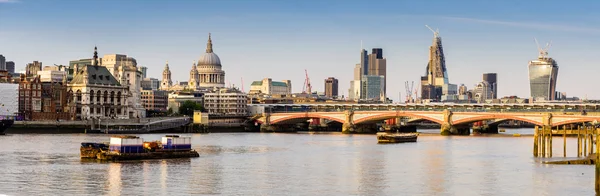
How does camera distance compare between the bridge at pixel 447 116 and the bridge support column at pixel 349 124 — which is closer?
the bridge at pixel 447 116

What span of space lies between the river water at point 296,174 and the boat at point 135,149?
1340 millimetres

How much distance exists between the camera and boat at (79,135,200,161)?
66.0 metres

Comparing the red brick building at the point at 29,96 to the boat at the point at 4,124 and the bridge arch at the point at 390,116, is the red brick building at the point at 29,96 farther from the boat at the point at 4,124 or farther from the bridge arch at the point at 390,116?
the bridge arch at the point at 390,116

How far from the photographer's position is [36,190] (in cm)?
4747

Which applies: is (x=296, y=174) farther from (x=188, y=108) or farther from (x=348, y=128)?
(x=188, y=108)

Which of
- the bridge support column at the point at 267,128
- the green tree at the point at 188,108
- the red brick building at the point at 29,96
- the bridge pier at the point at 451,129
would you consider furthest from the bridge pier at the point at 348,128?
Result: the green tree at the point at 188,108

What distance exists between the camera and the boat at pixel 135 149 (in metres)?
66.0

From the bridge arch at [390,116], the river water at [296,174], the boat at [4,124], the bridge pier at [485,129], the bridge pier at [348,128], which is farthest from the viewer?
the bridge pier at [485,129]

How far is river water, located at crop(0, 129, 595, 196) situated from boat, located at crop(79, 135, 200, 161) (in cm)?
134

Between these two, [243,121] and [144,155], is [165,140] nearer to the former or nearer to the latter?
[144,155]

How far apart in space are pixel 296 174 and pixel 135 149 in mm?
14182

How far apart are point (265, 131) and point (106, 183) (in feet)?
339

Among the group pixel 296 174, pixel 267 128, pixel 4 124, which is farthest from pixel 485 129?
pixel 296 174

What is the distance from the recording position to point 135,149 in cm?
6694
